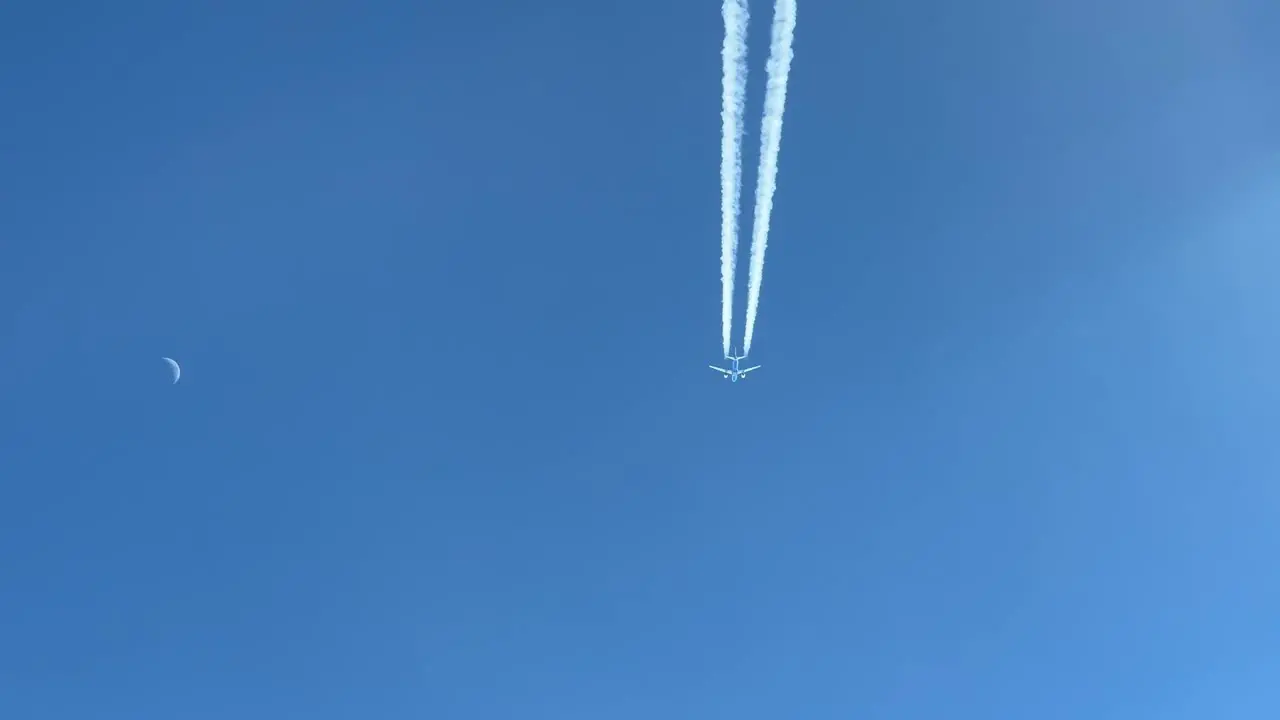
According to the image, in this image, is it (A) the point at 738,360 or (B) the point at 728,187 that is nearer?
(B) the point at 728,187

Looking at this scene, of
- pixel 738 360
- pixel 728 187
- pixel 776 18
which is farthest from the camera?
pixel 738 360

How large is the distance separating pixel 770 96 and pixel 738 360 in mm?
6937

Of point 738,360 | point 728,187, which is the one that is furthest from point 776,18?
point 738,360

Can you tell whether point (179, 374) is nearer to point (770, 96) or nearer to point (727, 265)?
point (727, 265)

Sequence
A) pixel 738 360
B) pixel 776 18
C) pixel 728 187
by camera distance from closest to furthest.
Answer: pixel 776 18, pixel 728 187, pixel 738 360

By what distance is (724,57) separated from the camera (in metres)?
23.1

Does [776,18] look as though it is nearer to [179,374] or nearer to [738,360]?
[738,360]

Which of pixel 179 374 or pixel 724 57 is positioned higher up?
pixel 724 57

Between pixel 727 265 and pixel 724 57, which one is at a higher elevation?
pixel 724 57

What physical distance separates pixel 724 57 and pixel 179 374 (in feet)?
53.6

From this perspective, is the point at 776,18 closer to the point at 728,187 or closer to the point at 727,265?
the point at 728,187

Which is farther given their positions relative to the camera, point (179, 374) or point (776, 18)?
point (179, 374)

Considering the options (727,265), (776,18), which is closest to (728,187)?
(727,265)

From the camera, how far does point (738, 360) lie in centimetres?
2691
